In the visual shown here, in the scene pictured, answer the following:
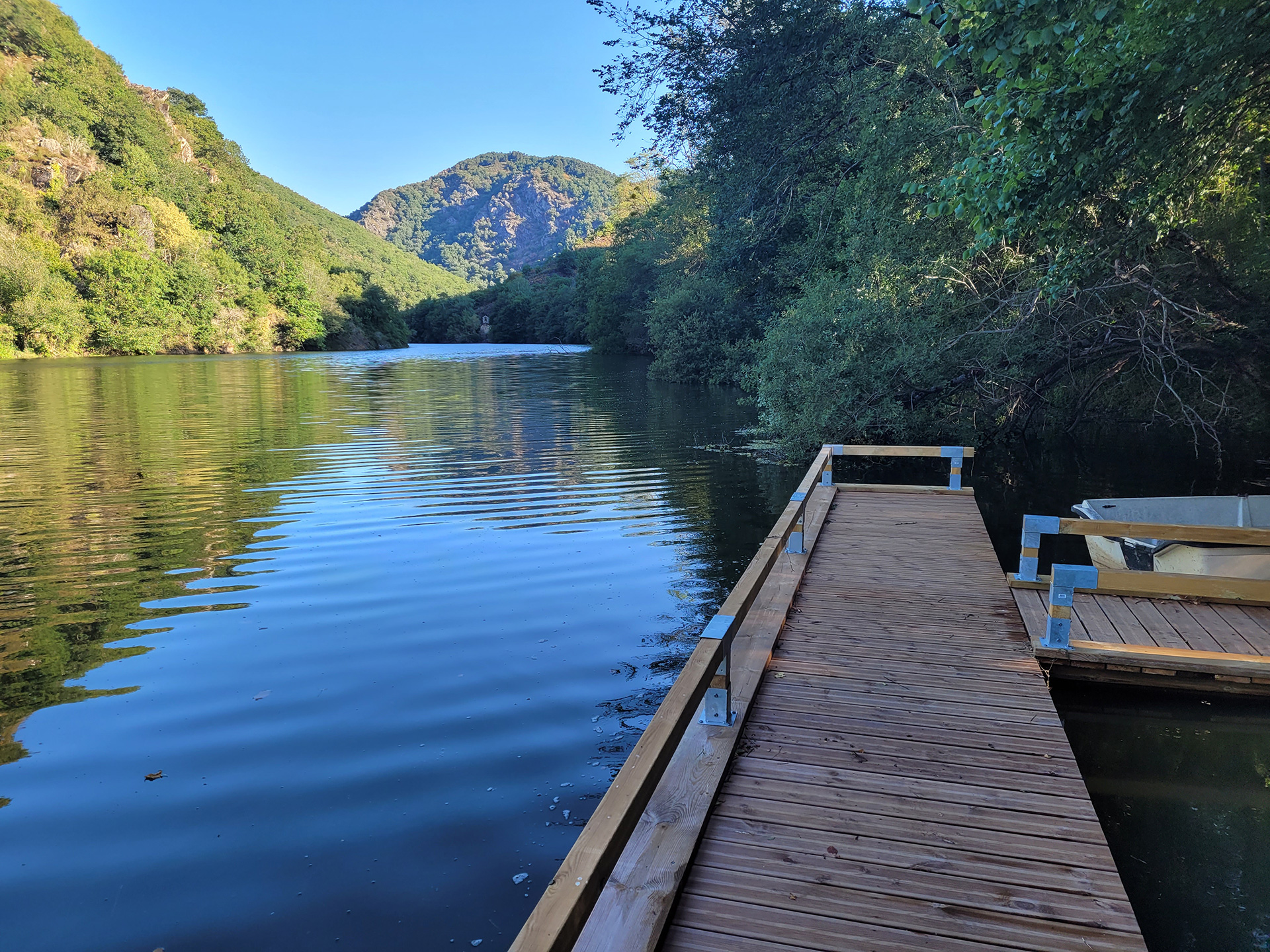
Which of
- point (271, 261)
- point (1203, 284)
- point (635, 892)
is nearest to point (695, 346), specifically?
point (1203, 284)

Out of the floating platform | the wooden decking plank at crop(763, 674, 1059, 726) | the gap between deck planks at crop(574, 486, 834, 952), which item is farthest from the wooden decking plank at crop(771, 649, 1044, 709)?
the floating platform

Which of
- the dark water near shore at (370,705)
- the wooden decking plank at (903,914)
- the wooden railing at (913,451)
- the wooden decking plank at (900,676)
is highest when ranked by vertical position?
the wooden railing at (913,451)

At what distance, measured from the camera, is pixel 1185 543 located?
7320 millimetres

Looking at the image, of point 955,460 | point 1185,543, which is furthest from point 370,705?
point 955,460

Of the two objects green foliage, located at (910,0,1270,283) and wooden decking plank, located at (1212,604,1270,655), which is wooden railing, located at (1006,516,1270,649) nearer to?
wooden decking plank, located at (1212,604,1270,655)

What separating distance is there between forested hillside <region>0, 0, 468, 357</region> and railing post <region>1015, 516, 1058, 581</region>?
5544cm

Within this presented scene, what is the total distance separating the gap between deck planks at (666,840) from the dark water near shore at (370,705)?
2.99 ft

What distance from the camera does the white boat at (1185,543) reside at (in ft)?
22.7

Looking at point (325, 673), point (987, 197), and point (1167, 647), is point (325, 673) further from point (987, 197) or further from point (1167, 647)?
point (987, 197)

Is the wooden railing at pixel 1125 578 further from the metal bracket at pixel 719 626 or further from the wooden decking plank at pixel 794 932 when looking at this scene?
the wooden decking plank at pixel 794 932

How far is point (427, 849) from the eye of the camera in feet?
12.9

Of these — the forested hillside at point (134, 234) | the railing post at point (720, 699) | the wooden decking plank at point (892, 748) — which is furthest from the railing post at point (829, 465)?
the forested hillside at point (134, 234)

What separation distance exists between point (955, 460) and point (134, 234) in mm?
65845

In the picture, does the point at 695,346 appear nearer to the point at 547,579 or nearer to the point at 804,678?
the point at 547,579
